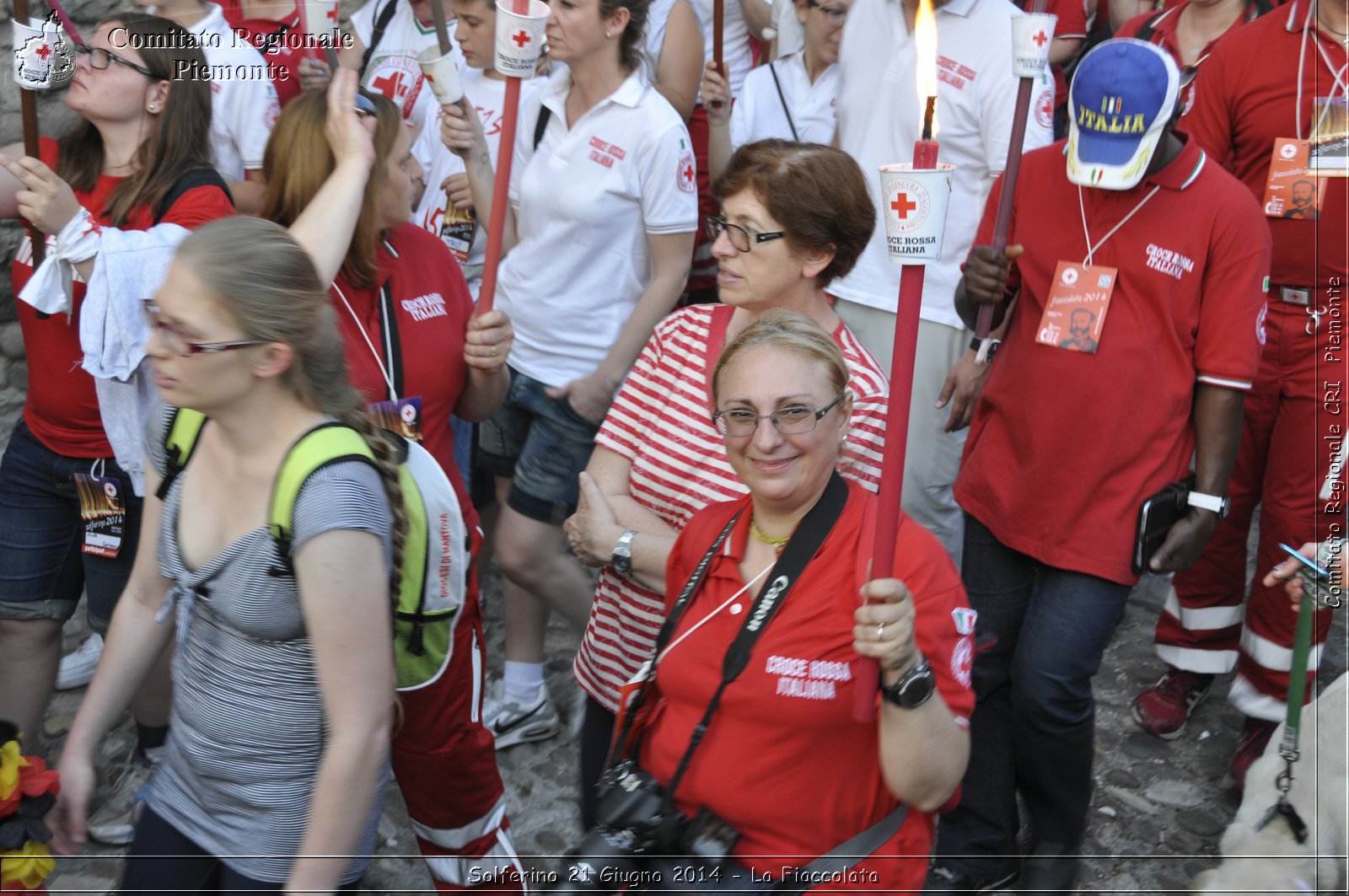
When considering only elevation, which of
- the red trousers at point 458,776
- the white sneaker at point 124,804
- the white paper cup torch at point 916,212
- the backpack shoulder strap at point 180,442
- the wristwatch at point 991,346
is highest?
the white paper cup torch at point 916,212

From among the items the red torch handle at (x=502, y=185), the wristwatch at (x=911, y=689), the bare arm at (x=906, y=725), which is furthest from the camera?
the red torch handle at (x=502, y=185)

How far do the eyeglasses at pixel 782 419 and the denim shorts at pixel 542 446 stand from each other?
1.44 meters

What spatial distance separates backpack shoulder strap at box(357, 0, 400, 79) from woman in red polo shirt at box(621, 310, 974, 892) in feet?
9.94

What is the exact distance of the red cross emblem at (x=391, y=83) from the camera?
4652mm

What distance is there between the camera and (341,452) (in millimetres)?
2250

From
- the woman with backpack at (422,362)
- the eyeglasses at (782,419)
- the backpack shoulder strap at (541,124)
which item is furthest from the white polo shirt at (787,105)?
the eyeglasses at (782,419)

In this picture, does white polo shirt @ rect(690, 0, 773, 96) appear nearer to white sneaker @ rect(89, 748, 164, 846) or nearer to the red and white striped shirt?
the red and white striped shirt

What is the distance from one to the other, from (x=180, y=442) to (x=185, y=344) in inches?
12.2

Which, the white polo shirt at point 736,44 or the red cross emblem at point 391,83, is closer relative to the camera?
the red cross emblem at point 391,83

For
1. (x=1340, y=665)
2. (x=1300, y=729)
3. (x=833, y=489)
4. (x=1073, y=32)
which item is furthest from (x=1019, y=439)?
(x=1073, y=32)

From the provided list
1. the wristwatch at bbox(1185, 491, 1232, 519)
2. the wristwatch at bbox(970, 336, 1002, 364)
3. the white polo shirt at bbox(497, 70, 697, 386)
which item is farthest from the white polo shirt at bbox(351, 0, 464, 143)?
the wristwatch at bbox(1185, 491, 1232, 519)

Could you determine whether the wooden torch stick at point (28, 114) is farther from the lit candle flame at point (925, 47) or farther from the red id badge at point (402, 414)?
the lit candle flame at point (925, 47)

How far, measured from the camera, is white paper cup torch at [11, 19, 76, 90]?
318 cm

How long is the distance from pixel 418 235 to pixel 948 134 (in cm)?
166
